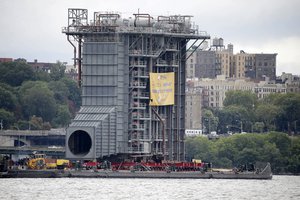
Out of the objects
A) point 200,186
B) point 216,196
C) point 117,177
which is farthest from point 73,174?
point 216,196

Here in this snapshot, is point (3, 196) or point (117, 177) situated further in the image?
point (117, 177)

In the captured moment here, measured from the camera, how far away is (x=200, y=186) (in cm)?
18662

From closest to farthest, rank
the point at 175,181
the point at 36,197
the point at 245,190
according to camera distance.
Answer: the point at 36,197 < the point at 245,190 < the point at 175,181

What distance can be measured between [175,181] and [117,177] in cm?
682

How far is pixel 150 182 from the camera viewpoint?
19225cm

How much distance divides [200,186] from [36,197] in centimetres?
3032

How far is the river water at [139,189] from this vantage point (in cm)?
16512

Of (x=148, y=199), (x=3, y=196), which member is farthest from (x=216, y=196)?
(x=3, y=196)

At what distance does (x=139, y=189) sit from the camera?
17688cm

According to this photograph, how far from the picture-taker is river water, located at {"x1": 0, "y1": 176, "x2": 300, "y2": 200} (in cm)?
16512

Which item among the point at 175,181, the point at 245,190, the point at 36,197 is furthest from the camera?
the point at 175,181

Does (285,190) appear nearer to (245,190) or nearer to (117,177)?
(245,190)

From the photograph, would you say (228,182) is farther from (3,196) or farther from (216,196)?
(3,196)

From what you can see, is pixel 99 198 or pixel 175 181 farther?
pixel 175 181
